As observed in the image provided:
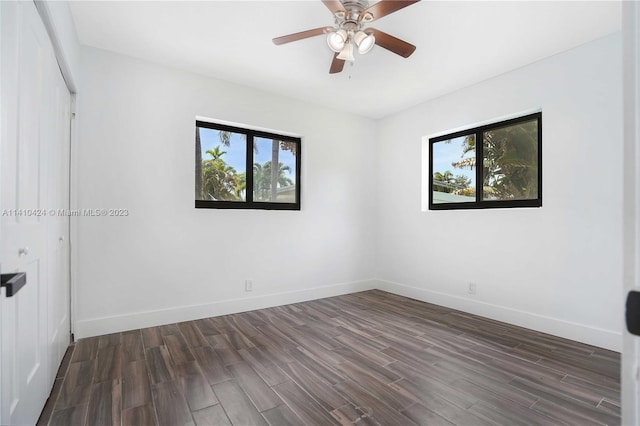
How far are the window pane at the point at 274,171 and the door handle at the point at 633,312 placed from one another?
142 inches

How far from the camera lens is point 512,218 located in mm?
3160

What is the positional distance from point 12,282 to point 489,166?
396cm

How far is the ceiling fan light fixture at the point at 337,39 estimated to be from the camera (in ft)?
6.95

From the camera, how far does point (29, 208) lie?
1493mm

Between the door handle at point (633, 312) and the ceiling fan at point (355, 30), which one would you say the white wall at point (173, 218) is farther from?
the door handle at point (633, 312)

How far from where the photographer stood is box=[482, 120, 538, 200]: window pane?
10.3 ft

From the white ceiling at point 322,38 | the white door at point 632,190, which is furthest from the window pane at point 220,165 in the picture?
the white door at point 632,190

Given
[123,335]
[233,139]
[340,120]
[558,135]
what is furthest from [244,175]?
[558,135]

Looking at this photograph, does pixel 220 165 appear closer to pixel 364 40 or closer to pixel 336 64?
pixel 336 64

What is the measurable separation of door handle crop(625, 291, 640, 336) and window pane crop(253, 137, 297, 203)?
360 cm

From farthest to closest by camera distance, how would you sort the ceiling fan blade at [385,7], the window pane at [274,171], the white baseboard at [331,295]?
the window pane at [274,171] < the white baseboard at [331,295] < the ceiling fan blade at [385,7]

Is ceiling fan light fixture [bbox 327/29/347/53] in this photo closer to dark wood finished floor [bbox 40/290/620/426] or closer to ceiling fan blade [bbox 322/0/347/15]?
ceiling fan blade [bbox 322/0/347/15]

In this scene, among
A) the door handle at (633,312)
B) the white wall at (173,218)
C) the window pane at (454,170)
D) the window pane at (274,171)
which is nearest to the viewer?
the door handle at (633,312)

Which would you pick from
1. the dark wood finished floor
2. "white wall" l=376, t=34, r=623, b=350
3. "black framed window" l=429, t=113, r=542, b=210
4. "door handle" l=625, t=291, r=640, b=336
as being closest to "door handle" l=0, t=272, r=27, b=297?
the dark wood finished floor
